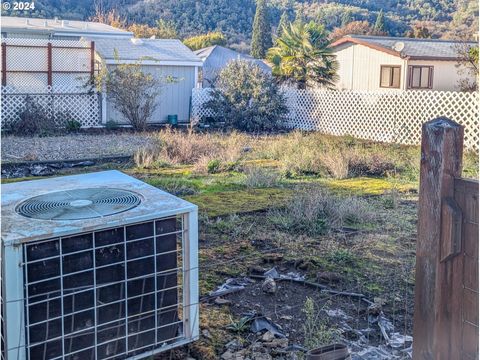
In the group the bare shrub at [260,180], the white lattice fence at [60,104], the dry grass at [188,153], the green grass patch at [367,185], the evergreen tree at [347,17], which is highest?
the evergreen tree at [347,17]

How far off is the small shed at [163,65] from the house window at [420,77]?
25.4 ft

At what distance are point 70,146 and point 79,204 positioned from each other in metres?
9.60

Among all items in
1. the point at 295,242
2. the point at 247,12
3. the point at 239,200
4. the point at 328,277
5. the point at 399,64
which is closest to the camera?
the point at 328,277

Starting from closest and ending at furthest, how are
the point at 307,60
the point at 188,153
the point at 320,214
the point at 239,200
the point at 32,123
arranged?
the point at 320,214, the point at 239,200, the point at 188,153, the point at 32,123, the point at 307,60

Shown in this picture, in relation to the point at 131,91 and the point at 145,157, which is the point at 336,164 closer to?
the point at 145,157

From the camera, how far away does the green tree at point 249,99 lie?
1573 cm

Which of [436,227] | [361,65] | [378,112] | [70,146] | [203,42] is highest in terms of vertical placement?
[203,42]

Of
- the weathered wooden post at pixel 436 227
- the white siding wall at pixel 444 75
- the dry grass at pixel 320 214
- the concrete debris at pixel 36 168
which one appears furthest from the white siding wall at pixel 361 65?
the weathered wooden post at pixel 436 227

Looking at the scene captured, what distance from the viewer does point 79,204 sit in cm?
288

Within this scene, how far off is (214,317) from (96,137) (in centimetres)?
1088

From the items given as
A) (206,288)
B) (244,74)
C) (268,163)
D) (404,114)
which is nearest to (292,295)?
(206,288)

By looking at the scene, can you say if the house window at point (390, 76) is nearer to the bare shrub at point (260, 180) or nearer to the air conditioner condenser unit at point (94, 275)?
the bare shrub at point (260, 180)

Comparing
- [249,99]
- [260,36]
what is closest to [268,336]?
[249,99]

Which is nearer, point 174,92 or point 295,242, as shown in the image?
point 295,242
